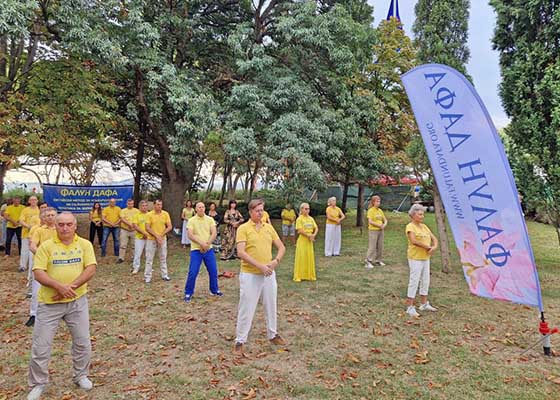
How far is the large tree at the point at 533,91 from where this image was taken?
8773 millimetres

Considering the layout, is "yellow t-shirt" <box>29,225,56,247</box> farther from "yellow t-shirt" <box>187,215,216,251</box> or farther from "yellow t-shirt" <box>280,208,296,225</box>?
"yellow t-shirt" <box>280,208,296,225</box>

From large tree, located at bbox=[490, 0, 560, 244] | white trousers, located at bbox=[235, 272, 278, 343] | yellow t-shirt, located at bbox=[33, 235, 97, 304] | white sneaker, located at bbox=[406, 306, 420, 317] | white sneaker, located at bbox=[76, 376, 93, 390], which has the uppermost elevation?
large tree, located at bbox=[490, 0, 560, 244]

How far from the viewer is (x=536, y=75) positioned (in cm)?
906

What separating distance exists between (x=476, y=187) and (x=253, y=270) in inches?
122

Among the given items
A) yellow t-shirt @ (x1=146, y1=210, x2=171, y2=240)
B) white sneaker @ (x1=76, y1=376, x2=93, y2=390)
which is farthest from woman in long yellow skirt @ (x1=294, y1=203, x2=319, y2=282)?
white sneaker @ (x1=76, y1=376, x2=93, y2=390)

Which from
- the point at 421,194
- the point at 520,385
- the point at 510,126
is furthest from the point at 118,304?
the point at 421,194

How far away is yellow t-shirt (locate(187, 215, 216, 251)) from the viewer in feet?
23.2

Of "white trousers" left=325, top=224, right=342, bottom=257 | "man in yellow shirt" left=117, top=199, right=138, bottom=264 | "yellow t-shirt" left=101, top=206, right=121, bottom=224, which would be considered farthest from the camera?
"white trousers" left=325, top=224, right=342, bottom=257

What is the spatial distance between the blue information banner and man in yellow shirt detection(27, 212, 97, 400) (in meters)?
10.8

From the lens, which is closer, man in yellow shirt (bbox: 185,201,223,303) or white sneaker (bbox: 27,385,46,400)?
white sneaker (bbox: 27,385,46,400)

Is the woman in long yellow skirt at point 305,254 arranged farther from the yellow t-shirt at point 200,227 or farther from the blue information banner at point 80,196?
the blue information banner at point 80,196

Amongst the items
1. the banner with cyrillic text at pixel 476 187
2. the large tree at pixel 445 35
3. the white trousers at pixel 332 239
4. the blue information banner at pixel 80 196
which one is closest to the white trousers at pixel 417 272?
the banner with cyrillic text at pixel 476 187

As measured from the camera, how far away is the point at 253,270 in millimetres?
4746

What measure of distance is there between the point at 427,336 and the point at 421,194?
24.1m
